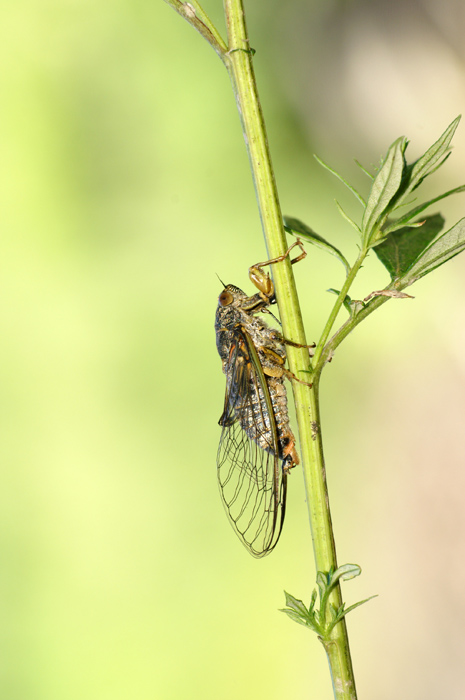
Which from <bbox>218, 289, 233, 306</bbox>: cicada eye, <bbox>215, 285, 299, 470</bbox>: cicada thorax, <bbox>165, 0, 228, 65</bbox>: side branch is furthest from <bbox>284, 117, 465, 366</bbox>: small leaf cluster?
<bbox>218, 289, 233, 306</bbox>: cicada eye

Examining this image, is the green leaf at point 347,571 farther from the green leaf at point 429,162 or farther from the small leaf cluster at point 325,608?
the green leaf at point 429,162

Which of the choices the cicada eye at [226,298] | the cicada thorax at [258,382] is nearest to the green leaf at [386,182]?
the cicada thorax at [258,382]

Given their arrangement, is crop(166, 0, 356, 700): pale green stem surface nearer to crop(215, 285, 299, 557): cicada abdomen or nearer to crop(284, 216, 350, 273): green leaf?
crop(284, 216, 350, 273): green leaf

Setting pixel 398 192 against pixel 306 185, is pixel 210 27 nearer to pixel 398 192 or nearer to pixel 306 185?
pixel 398 192

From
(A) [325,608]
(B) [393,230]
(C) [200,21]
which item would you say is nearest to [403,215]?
(B) [393,230]

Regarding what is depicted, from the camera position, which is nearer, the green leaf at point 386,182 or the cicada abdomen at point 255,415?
the green leaf at point 386,182

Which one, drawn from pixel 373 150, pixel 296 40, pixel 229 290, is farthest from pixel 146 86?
pixel 229 290
